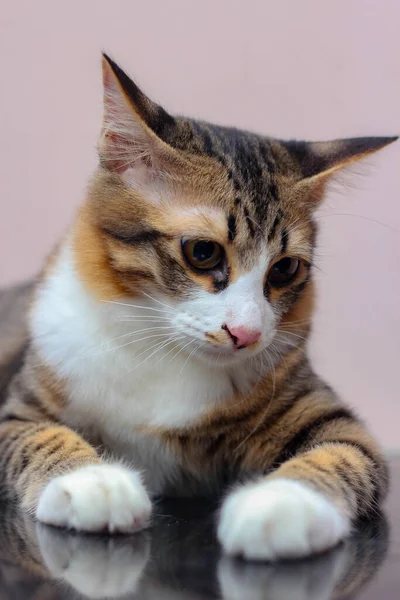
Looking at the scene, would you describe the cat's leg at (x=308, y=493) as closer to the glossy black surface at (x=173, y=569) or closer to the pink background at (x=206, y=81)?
the glossy black surface at (x=173, y=569)

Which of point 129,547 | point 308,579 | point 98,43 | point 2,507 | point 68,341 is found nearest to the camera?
point 308,579

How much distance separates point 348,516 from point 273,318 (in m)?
0.29

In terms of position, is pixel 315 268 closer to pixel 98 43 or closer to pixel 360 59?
pixel 360 59

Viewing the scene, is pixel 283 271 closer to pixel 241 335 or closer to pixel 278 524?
pixel 241 335

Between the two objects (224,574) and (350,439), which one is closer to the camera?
(224,574)

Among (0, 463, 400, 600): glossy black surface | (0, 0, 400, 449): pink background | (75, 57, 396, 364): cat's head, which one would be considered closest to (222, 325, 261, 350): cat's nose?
(75, 57, 396, 364): cat's head

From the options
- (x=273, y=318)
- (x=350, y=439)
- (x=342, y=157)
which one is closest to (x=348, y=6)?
(x=342, y=157)

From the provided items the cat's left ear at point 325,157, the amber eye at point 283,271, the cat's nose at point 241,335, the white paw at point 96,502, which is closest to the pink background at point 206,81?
the cat's left ear at point 325,157

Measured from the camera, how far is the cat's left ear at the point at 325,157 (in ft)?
3.58

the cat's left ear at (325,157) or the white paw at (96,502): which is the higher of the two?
the cat's left ear at (325,157)

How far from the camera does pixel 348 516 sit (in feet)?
2.78

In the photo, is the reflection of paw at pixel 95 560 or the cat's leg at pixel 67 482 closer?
the reflection of paw at pixel 95 560

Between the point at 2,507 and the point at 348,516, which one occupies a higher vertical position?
the point at 348,516

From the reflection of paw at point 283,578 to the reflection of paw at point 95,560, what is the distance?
0.09 metres
